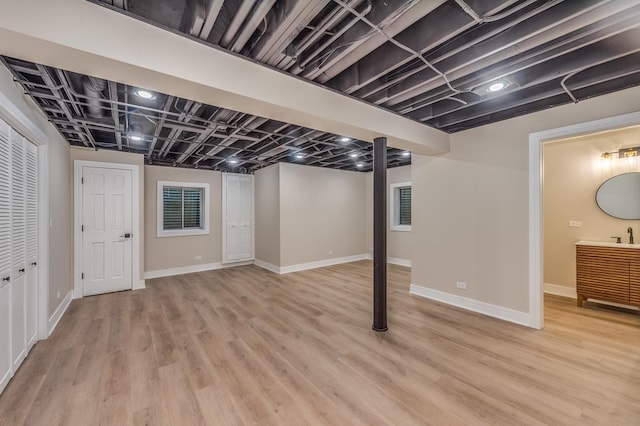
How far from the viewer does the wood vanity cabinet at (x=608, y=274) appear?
3.55 metres

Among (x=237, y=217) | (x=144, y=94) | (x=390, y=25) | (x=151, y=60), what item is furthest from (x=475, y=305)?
(x=237, y=217)

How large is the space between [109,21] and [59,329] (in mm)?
3646

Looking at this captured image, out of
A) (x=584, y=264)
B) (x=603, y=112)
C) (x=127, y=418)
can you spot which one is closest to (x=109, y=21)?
(x=127, y=418)

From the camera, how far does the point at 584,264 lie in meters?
3.93

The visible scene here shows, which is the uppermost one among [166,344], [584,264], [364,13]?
[364,13]

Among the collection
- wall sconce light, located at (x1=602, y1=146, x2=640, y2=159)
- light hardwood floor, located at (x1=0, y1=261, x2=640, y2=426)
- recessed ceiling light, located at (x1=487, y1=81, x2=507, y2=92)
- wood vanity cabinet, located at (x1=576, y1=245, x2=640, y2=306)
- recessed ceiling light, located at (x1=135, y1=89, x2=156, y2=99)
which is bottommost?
light hardwood floor, located at (x1=0, y1=261, x2=640, y2=426)

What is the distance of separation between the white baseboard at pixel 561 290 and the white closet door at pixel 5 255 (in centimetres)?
694

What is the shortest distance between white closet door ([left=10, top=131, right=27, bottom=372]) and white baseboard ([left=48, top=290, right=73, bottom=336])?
0.76 m

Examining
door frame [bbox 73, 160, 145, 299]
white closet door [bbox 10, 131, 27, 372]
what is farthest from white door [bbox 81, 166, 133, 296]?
white closet door [bbox 10, 131, 27, 372]

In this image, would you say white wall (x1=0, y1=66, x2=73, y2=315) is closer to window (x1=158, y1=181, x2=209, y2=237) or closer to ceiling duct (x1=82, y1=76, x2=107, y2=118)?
ceiling duct (x1=82, y1=76, x2=107, y2=118)

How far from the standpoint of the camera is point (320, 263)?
22.6 ft

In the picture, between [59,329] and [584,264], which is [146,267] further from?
[584,264]

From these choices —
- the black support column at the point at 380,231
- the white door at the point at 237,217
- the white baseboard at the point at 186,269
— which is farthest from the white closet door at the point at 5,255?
the white door at the point at 237,217

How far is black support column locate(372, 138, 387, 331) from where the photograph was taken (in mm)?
3242
